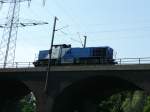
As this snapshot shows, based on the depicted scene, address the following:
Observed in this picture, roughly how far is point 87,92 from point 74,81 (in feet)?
30.1

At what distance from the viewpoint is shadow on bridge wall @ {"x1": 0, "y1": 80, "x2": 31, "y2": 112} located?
54531 mm

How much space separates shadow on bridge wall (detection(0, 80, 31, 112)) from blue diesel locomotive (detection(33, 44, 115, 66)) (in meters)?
5.09

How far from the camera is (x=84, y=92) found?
172 feet

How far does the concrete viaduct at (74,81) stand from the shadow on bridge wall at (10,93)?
353mm

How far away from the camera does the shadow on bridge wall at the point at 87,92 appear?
150 ft

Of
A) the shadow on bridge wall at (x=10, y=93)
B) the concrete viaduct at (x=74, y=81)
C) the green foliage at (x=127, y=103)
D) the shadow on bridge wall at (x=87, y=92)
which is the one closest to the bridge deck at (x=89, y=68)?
the concrete viaduct at (x=74, y=81)

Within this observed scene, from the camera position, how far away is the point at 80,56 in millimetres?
52281

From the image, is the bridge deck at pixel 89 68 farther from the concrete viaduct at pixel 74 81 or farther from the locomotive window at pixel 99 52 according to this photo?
the locomotive window at pixel 99 52

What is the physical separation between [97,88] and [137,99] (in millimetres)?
31608

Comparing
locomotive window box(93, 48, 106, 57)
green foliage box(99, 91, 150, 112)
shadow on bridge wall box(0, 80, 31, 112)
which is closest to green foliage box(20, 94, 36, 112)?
green foliage box(99, 91, 150, 112)

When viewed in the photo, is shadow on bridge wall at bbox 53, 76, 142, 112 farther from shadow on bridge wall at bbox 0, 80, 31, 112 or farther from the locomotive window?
shadow on bridge wall at bbox 0, 80, 31, 112

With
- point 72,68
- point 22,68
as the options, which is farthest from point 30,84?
point 72,68

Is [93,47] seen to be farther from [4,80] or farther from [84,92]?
[4,80]

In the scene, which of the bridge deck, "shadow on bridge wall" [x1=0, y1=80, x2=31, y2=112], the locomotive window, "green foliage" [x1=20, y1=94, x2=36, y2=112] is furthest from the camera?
"green foliage" [x1=20, y1=94, x2=36, y2=112]
